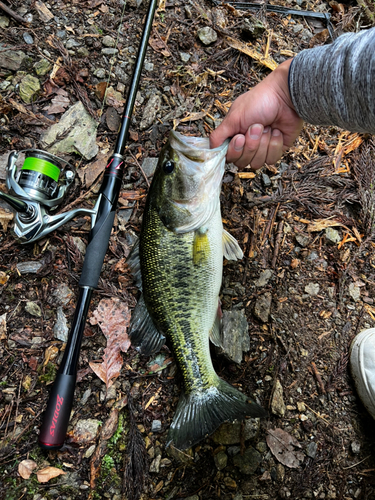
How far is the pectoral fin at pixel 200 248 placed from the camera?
2.60 meters

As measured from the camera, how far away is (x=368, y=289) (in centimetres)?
330

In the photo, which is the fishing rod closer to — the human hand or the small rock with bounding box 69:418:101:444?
the small rock with bounding box 69:418:101:444

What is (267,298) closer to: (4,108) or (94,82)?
(94,82)

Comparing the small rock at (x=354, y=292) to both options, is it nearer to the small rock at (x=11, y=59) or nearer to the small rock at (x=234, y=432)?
the small rock at (x=234, y=432)

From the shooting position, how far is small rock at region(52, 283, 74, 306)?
2928 mm

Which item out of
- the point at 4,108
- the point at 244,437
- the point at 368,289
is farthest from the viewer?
the point at 368,289

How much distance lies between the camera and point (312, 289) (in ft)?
10.5

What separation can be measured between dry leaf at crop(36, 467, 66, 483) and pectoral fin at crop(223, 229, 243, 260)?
2150mm

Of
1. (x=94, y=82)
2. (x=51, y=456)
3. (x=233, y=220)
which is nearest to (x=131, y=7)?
(x=94, y=82)

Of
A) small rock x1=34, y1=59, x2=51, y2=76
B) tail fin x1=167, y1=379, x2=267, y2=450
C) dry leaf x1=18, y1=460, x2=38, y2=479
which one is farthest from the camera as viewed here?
small rock x1=34, y1=59, x2=51, y2=76

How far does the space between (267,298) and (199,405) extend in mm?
1135

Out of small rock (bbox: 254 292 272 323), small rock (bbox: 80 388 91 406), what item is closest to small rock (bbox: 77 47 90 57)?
small rock (bbox: 254 292 272 323)

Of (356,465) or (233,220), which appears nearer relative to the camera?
(356,465)

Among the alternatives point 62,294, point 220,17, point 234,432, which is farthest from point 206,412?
point 220,17
